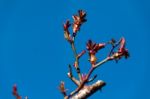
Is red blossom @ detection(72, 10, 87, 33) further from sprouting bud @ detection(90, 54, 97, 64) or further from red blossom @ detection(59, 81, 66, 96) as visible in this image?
red blossom @ detection(59, 81, 66, 96)

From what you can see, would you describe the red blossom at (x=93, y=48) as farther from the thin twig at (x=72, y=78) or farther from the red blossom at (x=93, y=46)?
the thin twig at (x=72, y=78)

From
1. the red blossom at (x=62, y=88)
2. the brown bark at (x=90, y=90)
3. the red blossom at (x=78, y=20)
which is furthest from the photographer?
the red blossom at (x=78, y=20)

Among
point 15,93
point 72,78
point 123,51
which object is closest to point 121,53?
point 123,51

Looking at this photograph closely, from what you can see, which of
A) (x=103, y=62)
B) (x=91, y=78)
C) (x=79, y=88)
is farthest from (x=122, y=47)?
(x=79, y=88)

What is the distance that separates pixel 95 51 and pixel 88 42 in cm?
16

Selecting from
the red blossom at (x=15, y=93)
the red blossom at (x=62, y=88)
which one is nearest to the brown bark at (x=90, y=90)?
the red blossom at (x=62, y=88)

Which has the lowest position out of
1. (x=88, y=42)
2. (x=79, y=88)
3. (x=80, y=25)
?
(x=79, y=88)

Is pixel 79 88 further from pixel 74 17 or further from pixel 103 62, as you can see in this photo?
pixel 74 17

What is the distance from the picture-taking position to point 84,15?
13.4 feet

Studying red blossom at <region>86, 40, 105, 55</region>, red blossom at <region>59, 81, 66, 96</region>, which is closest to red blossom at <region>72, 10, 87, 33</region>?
red blossom at <region>86, 40, 105, 55</region>

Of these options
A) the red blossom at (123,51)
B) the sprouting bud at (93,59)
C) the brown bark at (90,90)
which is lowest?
the brown bark at (90,90)

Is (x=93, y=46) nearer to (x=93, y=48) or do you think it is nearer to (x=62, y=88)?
(x=93, y=48)

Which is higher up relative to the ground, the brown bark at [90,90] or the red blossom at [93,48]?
the red blossom at [93,48]

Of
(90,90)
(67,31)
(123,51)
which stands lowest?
(90,90)
